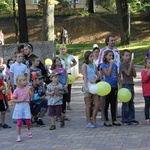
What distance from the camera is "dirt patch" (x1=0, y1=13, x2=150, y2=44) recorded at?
40812mm

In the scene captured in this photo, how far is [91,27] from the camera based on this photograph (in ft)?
139

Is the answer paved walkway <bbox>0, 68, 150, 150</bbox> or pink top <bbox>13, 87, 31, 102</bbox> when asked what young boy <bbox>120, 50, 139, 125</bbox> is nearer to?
paved walkway <bbox>0, 68, 150, 150</bbox>

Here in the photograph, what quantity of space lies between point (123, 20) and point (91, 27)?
38.6 ft

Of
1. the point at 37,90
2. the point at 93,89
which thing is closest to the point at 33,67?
the point at 37,90

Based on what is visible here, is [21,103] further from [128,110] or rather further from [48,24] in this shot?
[48,24]

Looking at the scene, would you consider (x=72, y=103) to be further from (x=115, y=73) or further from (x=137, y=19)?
(x=137, y=19)

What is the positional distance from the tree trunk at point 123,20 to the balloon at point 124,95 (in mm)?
21634

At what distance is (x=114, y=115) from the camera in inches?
365

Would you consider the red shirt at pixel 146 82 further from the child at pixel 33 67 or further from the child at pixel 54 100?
the child at pixel 33 67

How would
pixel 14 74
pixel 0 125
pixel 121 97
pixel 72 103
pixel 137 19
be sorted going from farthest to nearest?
pixel 137 19, pixel 72 103, pixel 14 74, pixel 0 125, pixel 121 97

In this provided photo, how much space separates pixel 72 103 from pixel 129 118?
3.61m

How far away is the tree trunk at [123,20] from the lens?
→ 99.6ft

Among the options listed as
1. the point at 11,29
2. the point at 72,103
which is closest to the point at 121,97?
the point at 72,103

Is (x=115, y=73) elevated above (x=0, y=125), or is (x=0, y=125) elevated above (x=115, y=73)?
(x=115, y=73)
